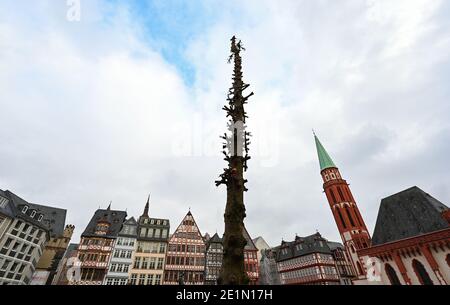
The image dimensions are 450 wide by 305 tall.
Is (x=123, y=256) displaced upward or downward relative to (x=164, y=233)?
downward

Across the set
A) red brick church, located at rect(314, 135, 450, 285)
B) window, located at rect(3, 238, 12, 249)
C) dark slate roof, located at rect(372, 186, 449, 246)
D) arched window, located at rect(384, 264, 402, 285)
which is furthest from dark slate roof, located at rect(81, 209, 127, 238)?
dark slate roof, located at rect(372, 186, 449, 246)

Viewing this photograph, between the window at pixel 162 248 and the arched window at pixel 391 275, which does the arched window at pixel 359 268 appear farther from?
the window at pixel 162 248

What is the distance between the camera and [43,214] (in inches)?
2085

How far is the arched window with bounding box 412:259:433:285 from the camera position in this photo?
32778 mm

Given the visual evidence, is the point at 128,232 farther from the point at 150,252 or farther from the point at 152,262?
the point at 152,262

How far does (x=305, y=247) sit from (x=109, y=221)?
52.2m

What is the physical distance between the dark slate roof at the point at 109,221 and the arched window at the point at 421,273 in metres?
54.2

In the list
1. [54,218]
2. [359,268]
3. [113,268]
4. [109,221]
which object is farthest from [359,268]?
[54,218]

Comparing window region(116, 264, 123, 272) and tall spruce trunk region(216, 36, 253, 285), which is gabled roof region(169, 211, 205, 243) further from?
tall spruce trunk region(216, 36, 253, 285)

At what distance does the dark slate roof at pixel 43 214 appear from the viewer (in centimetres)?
4531

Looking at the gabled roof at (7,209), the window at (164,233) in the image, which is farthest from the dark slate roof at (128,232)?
the gabled roof at (7,209)

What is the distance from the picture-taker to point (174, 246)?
47.3m

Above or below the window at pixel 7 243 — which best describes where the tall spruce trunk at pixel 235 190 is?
below
